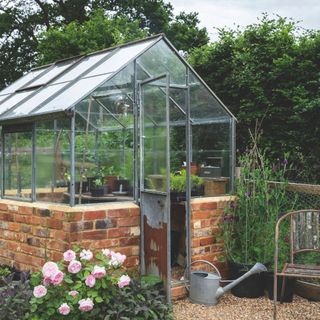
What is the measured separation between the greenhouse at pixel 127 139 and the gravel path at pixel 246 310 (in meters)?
0.50

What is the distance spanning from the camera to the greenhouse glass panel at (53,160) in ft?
15.4

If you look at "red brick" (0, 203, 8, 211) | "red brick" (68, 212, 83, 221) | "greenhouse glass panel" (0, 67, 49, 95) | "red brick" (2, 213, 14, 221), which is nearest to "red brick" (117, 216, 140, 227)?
"red brick" (68, 212, 83, 221)

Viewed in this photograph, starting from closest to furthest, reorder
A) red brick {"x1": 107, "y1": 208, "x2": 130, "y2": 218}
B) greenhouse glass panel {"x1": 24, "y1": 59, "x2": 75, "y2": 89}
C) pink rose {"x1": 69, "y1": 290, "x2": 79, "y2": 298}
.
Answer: pink rose {"x1": 69, "y1": 290, "x2": 79, "y2": 298}
red brick {"x1": 107, "y1": 208, "x2": 130, "y2": 218}
greenhouse glass panel {"x1": 24, "y1": 59, "x2": 75, "y2": 89}

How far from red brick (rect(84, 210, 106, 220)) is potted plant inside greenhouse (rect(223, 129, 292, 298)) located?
1404mm

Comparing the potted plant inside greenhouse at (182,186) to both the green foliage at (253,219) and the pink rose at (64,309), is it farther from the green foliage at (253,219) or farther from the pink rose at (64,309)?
the pink rose at (64,309)

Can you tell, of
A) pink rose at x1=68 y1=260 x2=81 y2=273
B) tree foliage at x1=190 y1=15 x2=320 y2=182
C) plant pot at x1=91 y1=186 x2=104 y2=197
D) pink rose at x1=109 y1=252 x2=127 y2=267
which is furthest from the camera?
tree foliage at x1=190 y1=15 x2=320 y2=182

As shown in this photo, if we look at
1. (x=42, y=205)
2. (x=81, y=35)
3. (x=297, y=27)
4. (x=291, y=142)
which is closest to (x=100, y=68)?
(x=42, y=205)

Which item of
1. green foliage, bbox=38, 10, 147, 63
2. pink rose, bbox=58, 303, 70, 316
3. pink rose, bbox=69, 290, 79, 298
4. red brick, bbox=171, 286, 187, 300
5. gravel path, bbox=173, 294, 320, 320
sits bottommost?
gravel path, bbox=173, 294, 320, 320

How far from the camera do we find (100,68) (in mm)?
5160

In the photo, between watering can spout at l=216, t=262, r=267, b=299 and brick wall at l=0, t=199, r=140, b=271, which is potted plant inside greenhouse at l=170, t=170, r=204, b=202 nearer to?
brick wall at l=0, t=199, r=140, b=271

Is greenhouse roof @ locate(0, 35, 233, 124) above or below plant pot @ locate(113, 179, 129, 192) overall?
above

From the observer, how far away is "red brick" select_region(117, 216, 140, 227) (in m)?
4.72

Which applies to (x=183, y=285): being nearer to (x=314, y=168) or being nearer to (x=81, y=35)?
(x=314, y=168)

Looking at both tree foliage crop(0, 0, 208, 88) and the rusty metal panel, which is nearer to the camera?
the rusty metal panel
